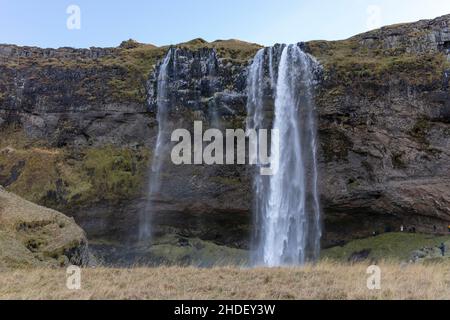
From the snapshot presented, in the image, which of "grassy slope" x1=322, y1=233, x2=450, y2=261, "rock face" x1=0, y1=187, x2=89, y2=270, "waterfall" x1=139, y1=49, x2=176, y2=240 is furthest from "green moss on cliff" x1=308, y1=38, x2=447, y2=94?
"rock face" x1=0, y1=187, x2=89, y2=270

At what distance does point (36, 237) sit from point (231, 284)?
1273 centimetres

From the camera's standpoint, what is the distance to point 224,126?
54.8 metres

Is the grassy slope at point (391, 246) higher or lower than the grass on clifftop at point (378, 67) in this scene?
lower

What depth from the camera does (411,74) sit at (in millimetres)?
50156

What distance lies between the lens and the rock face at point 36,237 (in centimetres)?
2130

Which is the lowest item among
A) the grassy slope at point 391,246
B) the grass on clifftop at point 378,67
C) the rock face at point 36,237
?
the grassy slope at point 391,246

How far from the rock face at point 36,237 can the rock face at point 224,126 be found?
95.4 feet

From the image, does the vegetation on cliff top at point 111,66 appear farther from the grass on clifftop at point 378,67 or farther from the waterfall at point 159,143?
the grass on clifftop at point 378,67

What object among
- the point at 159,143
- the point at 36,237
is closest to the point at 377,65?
the point at 159,143

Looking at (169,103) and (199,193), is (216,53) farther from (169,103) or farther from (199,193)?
(199,193)

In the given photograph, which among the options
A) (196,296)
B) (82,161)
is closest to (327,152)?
(82,161)

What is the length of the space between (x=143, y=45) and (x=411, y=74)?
39.3 metres

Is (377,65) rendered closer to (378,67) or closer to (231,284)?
(378,67)

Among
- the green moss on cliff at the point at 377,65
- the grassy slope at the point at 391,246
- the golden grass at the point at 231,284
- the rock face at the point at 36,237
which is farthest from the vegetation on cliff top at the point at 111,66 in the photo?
the golden grass at the point at 231,284
